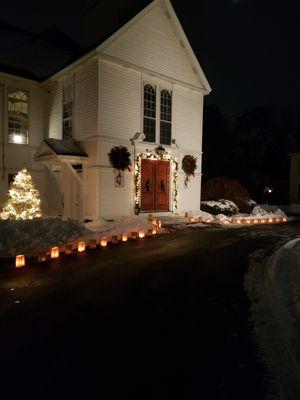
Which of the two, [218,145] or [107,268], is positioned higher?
[218,145]

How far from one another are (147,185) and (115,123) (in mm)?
3491

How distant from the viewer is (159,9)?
17.0 meters

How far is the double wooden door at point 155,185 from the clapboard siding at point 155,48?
476 cm

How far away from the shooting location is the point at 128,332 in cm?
426

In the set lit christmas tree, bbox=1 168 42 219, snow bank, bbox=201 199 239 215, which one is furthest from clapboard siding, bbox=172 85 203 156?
lit christmas tree, bbox=1 168 42 219

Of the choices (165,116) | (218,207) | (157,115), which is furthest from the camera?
(218,207)

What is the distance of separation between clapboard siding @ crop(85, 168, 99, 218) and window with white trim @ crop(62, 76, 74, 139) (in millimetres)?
2709

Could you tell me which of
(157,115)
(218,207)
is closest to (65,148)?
(157,115)

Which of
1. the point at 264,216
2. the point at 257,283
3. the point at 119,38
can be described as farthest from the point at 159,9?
the point at 257,283

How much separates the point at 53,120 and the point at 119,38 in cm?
563

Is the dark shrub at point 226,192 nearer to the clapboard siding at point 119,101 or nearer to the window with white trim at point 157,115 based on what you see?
the window with white trim at point 157,115

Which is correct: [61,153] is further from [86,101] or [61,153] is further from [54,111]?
[54,111]

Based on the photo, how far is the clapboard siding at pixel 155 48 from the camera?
15.6 metres

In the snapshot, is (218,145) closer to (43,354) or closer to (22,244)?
(22,244)
